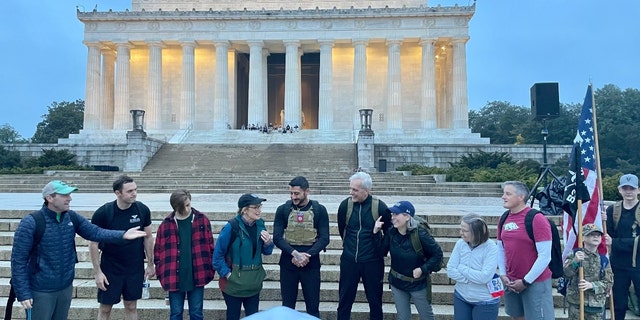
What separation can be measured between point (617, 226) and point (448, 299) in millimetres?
2605

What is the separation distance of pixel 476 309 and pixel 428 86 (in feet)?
123

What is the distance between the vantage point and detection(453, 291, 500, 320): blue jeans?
4938mm

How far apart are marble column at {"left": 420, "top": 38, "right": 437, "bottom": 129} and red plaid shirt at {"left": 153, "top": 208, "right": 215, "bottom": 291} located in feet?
120

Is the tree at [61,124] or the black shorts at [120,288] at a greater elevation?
the tree at [61,124]

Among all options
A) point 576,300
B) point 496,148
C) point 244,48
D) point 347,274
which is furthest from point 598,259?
point 244,48

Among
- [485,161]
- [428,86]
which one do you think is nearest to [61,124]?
[428,86]

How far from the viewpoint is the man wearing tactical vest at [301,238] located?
5816 mm

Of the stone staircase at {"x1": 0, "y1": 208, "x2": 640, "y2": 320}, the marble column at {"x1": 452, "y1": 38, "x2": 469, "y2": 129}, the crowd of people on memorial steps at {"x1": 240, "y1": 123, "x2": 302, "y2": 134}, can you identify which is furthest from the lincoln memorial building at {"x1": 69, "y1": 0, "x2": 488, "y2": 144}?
the stone staircase at {"x1": 0, "y1": 208, "x2": 640, "y2": 320}

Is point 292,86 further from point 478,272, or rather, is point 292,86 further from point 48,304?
point 478,272

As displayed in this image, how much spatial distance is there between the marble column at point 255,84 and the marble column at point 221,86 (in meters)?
2.37

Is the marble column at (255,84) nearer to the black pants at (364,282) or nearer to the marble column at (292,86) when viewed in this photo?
the marble column at (292,86)

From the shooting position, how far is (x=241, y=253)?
5.41 meters

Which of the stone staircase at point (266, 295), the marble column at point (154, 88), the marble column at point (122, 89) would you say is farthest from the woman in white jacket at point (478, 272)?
the marble column at point (122, 89)

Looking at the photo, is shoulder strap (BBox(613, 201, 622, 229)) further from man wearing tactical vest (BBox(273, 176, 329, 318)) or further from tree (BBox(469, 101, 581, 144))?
tree (BBox(469, 101, 581, 144))
